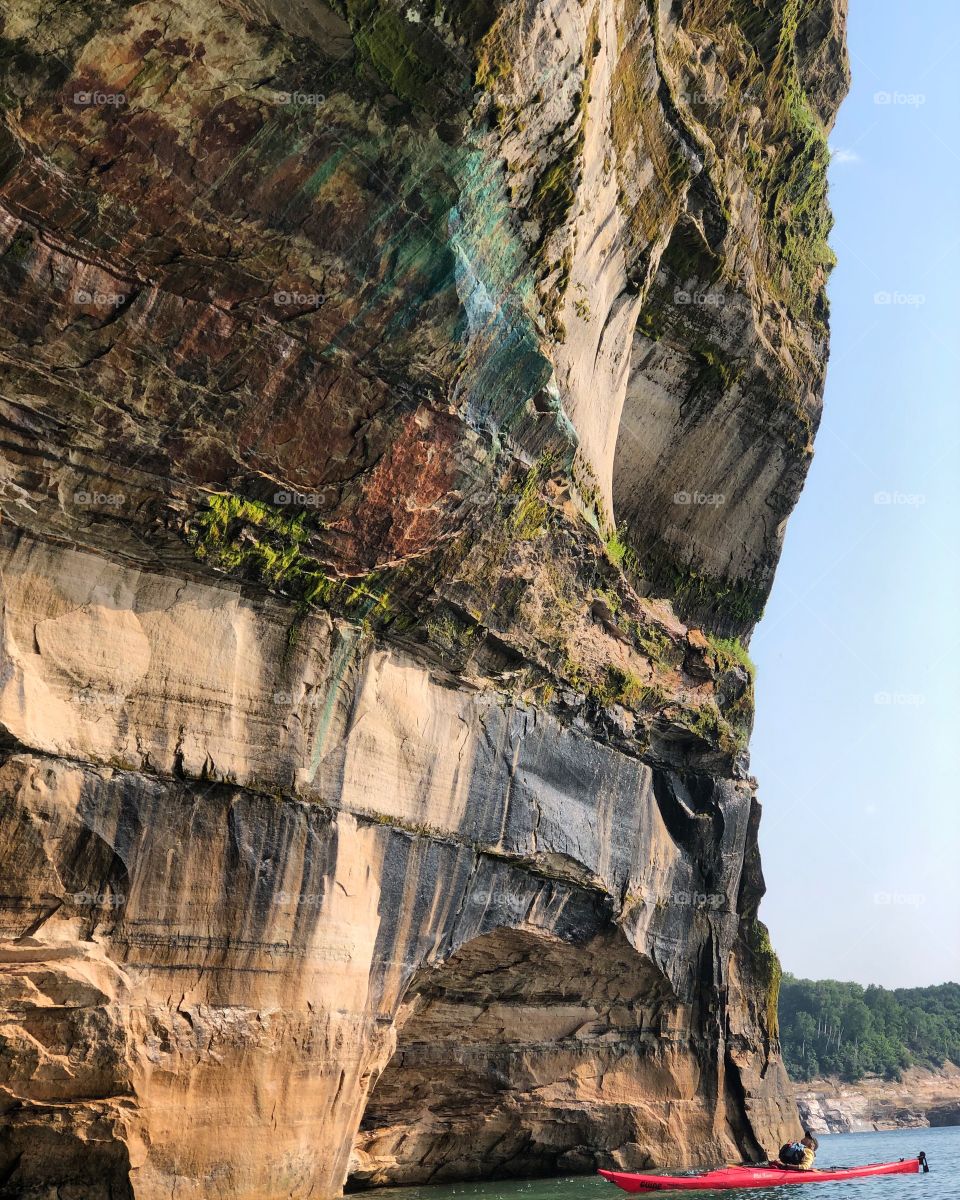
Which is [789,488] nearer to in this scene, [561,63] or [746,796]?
[746,796]

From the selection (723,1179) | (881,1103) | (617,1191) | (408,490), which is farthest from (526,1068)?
(881,1103)

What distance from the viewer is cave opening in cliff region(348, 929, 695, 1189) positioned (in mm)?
20516

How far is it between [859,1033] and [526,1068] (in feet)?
265

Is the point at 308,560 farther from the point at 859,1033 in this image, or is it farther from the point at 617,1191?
the point at 859,1033

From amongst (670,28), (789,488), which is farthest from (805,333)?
(670,28)

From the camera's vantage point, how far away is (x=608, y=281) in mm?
18750

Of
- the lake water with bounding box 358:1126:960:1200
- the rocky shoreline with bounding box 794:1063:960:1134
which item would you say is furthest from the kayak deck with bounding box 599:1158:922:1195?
the rocky shoreline with bounding box 794:1063:960:1134

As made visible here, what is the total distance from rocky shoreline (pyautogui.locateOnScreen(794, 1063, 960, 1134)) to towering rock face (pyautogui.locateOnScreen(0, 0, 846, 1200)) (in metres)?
73.1

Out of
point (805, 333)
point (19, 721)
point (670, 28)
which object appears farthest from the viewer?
point (805, 333)

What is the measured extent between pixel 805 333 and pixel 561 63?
16.1m

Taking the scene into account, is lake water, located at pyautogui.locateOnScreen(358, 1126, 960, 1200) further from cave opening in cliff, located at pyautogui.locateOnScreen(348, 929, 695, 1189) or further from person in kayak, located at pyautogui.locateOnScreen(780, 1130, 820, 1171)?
cave opening in cliff, located at pyautogui.locateOnScreen(348, 929, 695, 1189)

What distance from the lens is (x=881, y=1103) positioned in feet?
285

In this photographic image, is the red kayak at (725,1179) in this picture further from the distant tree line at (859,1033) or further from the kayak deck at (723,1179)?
the distant tree line at (859,1033)

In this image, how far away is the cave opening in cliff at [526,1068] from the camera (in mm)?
20516
